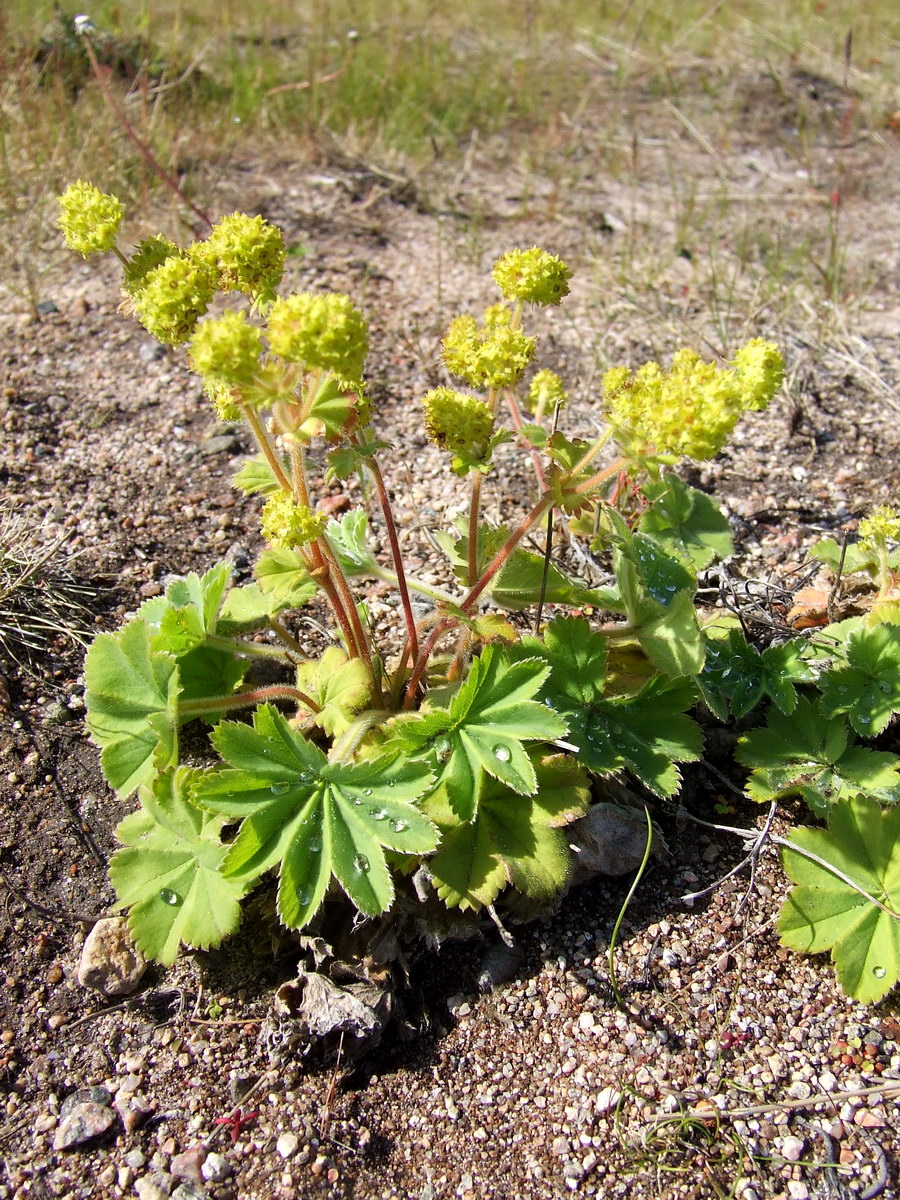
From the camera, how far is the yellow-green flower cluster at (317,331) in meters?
1.62

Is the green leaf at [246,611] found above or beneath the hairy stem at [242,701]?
above

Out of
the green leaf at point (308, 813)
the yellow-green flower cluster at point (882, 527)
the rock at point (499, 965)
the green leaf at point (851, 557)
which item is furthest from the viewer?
the green leaf at point (851, 557)

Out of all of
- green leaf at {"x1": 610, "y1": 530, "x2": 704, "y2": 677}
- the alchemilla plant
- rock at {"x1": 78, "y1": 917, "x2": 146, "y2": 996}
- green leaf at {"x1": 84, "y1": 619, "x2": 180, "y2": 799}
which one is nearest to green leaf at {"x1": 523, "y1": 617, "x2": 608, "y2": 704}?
the alchemilla plant

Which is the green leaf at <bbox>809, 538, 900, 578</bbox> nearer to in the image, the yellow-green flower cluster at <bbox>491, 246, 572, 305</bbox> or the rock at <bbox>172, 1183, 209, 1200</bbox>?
the yellow-green flower cluster at <bbox>491, 246, 572, 305</bbox>

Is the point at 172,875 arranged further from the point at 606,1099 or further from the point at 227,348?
the point at 227,348

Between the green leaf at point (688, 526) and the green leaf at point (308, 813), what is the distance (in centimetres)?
118

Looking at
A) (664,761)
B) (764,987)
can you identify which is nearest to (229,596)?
(664,761)

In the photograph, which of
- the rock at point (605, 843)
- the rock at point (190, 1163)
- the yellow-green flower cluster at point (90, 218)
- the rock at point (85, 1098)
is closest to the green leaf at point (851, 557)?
the rock at point (605, 843)

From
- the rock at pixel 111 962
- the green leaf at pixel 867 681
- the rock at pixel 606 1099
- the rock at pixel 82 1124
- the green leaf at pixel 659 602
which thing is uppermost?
the green leaf at pixel 659 602

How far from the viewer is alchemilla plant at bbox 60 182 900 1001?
6.05 ft

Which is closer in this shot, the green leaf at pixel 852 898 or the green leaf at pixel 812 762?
the green leaf at pixel 852 898

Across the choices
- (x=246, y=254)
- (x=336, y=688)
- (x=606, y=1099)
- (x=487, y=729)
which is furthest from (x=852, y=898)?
(x=246, y=254)

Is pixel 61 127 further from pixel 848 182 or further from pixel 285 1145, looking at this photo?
pixel 285 1145

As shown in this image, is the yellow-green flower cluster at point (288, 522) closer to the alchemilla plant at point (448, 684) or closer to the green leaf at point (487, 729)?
the alchemilla plant at point (448, 684)
